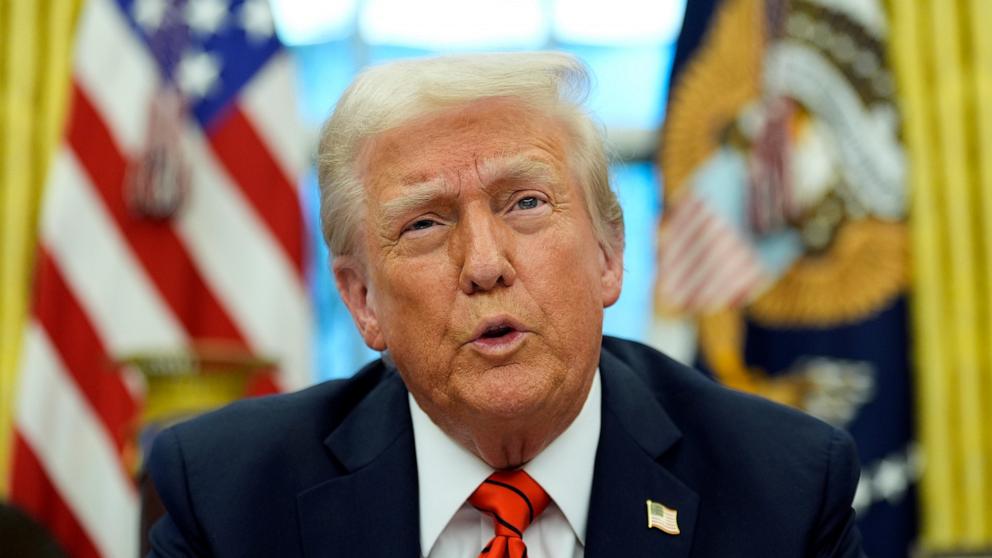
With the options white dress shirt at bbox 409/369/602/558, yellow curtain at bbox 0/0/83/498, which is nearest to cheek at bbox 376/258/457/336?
white dress shirt at bbox 409/369/602/558

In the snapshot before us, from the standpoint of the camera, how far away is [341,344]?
465 cm

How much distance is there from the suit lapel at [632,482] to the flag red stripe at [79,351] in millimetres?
2608

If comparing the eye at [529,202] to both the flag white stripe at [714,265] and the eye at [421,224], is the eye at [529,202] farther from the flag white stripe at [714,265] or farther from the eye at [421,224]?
the flag white stripe at [714,265]

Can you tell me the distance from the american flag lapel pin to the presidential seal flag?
256 centimetres

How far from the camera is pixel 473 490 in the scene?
1905 mm

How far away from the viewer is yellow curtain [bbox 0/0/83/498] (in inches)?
166

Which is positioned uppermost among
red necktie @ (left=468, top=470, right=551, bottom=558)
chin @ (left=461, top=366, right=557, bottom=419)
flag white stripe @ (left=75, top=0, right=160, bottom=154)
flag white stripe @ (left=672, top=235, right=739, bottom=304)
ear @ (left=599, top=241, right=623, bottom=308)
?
flag white stripe @ (left=75, top=0, right=160, bottom=154)

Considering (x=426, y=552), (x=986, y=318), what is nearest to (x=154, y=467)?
(x=426, y=552)

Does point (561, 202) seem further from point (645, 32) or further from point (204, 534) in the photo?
point (645, 32)

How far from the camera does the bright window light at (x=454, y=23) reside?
16.0ft

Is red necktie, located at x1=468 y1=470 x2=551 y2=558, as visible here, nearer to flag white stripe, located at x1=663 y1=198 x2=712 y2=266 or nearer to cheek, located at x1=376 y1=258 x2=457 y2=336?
cheek, located at x1=376 y1=258 x2=457 y2=336

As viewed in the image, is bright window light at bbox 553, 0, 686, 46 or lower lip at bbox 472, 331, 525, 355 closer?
lower lip at bbox 472, 331, 525, 355

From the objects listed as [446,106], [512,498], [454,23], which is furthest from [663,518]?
[454,23]

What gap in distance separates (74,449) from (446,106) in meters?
2.90
